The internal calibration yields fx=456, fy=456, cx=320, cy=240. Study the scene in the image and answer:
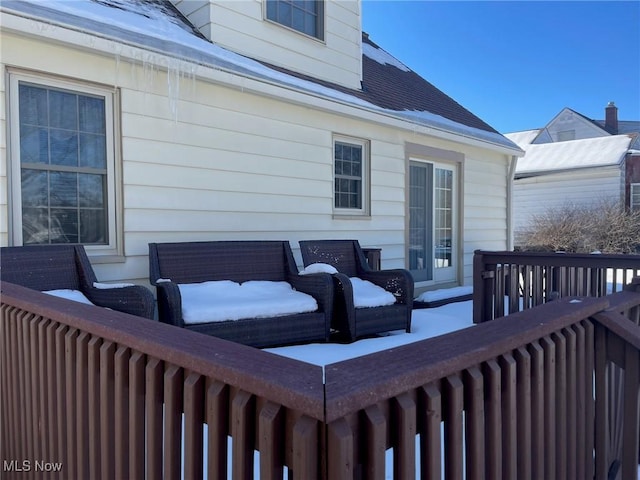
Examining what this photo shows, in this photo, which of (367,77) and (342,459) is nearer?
(342,459)

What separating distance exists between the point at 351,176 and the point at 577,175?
12237 millimetres

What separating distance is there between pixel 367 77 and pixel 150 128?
377 cm

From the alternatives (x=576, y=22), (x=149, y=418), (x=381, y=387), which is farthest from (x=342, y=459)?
(x=576, y=22)

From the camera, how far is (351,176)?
5852mm

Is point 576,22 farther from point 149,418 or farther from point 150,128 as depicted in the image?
point 149,418

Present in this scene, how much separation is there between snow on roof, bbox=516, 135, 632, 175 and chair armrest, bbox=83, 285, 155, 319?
50.1 ft

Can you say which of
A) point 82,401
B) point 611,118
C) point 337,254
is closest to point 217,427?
point 82,401

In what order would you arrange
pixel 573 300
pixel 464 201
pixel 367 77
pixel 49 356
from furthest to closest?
pixel 464 201 → pixel 367 77 → pixel 573 300 → pixel 49 356

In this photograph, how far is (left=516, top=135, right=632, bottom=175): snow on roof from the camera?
47.8 feet

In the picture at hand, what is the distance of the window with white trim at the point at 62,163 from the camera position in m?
3.35

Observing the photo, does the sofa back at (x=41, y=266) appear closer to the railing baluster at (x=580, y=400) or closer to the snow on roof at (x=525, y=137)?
the railing baluster at (x=580, y=400)

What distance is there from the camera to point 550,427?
1.39 meters

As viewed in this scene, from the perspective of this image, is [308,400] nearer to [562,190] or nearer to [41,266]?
[41,266]

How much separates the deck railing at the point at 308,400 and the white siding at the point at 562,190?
14.8 meters
